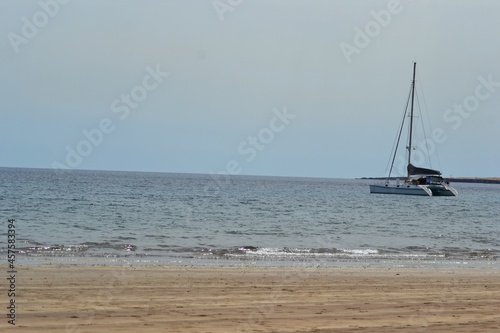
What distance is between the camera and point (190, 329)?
33.9 feet

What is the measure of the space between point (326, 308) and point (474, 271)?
32.1ft

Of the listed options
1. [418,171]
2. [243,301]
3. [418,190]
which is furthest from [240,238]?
[418,171]

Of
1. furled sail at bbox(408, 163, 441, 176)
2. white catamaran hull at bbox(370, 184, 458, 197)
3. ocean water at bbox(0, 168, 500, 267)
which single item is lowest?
ocean water at bbox(0, 168, 500, 267)

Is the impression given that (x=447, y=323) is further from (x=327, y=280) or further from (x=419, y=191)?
(x=419, y=191)

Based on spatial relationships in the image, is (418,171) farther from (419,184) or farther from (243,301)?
(243,301)

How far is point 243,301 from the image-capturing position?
13.0 metres

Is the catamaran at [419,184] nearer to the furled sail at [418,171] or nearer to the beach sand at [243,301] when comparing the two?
the furled sail at [418,171]

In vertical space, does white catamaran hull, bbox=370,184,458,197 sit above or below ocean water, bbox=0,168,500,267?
above

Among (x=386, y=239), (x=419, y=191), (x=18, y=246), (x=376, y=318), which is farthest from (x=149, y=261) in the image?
(x=419, y=191)

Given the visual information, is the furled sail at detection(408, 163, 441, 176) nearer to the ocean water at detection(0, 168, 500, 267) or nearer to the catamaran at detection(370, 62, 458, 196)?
the catamaran at detection(370, 62, 458, 196)

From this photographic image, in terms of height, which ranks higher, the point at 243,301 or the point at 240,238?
the point at 243,301

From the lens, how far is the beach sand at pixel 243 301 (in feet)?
35.3

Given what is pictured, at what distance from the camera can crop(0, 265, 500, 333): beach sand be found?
10766 millimetres

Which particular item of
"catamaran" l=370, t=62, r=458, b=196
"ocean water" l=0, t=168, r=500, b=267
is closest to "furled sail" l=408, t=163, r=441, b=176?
"catamaran" l=370, t=62, r=458, b=196
